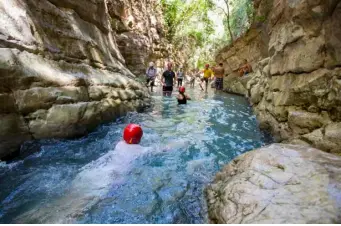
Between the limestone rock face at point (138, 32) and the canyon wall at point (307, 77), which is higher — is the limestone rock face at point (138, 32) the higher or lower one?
the higher one

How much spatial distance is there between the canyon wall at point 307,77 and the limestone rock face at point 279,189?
1020 millimetres

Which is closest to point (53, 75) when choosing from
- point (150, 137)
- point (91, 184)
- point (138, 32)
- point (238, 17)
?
point (150, 137)

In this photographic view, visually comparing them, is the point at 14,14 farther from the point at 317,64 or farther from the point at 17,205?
the point at 317,64

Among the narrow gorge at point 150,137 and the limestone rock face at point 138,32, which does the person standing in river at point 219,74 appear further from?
the narrow gorge at point 150,137

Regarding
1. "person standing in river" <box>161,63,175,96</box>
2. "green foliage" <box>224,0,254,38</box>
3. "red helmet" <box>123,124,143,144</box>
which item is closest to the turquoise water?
"red helmet" <box>123,124,143,144</box>

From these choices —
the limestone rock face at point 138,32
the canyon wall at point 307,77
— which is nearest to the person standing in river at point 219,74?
the limestone rock face at point 138,32

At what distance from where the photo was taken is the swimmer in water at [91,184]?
2.46 metres

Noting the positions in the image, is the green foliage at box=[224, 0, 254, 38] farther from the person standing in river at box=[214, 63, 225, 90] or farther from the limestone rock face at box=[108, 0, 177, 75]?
the limestone rock face at box=[108, 0, 177, 75]

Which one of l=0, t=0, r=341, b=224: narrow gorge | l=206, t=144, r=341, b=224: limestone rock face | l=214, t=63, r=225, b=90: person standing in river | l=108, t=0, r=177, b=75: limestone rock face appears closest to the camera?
l=206, t=144, r=341, b=224: limestone rock face

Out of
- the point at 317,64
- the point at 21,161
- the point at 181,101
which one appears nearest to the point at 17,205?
the point at 21,161

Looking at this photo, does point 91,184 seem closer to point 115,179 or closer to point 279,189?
point 115,179

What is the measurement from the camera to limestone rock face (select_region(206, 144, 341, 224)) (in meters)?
1.75

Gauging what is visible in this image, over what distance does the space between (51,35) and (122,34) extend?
38.4 ft

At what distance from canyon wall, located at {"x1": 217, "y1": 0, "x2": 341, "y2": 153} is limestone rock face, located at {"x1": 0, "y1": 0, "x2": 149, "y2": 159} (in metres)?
4.06
